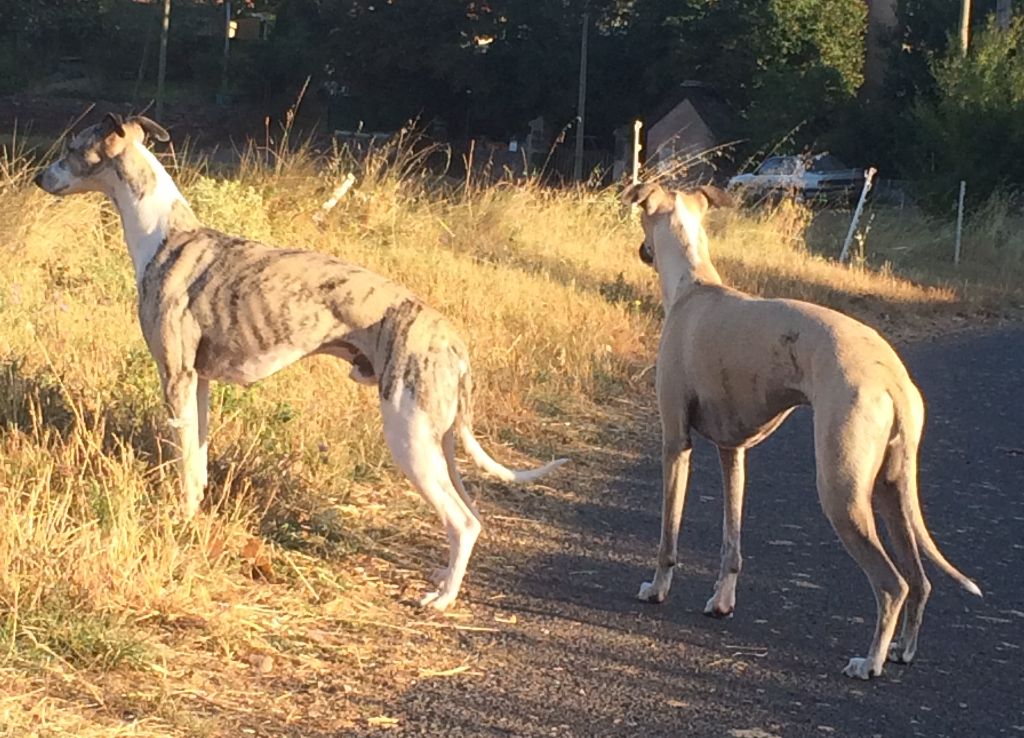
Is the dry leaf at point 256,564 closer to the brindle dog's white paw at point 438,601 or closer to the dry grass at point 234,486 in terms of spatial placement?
the dry grass at point 234,486

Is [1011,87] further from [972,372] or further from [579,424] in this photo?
[579,424]

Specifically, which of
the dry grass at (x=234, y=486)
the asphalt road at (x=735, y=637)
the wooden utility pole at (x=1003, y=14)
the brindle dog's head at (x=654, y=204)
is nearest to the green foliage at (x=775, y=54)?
the wooden utility pole at (x=1003, y=14)

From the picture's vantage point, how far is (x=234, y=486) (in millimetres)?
6188

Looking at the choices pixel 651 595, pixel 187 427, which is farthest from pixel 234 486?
pixel 651 595

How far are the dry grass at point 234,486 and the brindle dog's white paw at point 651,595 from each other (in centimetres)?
84

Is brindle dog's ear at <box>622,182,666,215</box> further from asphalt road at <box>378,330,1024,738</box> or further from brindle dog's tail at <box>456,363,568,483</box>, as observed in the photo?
asphalt road at <box>378,330,1024,738</box>

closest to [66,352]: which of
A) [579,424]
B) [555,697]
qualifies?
[579,424]

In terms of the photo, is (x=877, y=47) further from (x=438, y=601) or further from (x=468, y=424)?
(x=438, y=601)

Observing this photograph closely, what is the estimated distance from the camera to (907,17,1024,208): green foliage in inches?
1106

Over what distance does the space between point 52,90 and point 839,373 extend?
4651cm

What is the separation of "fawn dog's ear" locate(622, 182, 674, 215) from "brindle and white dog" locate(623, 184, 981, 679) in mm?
241

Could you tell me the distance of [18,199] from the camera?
1105 cm

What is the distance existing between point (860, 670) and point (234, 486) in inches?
106

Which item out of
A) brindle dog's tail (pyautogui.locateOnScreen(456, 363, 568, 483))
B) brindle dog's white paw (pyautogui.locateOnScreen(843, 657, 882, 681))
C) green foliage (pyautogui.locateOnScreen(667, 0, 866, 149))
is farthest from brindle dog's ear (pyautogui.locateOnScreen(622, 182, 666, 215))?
green foliage (pyautogui.locateOnScreen(667, 0, 866, 149))
